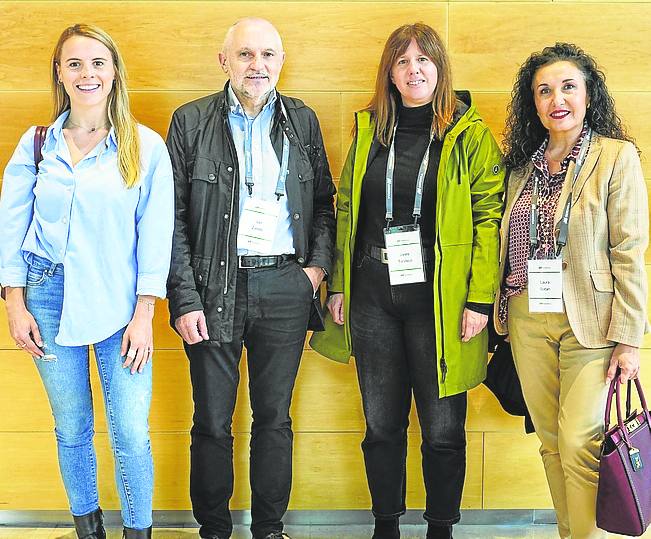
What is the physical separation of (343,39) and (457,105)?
602mm

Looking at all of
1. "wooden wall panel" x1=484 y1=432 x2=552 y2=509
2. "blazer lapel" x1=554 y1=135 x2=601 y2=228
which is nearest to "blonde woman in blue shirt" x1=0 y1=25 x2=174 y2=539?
Result: "blazer lapel" x1=554 y1=135 x2=601 y2=228

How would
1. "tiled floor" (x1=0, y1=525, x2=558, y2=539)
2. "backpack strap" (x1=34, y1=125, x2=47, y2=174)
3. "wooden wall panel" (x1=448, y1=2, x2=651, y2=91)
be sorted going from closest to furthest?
"backpack strap" (x1=34, y1=125, x2=47, y2=174) → "wooden wall panel" (x1=448, y1=2, x2=651, y2=91) → "tiled floor" (x1=0, y1=525, x2=558, y2=539)

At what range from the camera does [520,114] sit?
2.61 m

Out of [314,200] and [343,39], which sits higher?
[343,39]

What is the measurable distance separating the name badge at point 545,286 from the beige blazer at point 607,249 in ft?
0.08

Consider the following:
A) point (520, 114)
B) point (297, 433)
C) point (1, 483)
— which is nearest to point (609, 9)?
point (520, 114)

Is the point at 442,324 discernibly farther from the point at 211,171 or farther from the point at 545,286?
the point at 211,171

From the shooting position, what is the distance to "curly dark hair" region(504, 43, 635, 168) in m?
2.47

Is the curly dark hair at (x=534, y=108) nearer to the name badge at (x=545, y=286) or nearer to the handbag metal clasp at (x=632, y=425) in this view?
the name badge at (x=545, y=286)

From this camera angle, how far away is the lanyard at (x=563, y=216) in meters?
2.38

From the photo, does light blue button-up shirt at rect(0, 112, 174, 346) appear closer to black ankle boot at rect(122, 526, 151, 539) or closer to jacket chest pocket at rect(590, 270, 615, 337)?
black ankle boot at rect(122, 526, 151, 539)

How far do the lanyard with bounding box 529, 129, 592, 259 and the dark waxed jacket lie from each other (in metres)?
0.69

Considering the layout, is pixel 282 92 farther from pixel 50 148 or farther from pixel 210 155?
pixel 50 148

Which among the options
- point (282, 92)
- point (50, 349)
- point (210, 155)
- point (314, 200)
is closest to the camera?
point (50, 349)
